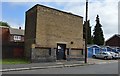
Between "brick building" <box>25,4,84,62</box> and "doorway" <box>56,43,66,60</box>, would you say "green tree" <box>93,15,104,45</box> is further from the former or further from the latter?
"doorway" <box>56,43,66,60</box>

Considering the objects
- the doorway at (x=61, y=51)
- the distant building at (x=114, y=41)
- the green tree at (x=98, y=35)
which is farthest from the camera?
the distant building at (x=114, y=41)

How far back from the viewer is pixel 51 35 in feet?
114

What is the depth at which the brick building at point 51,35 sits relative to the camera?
32.9 meters

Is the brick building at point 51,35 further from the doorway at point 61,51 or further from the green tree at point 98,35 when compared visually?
the green tree at point 98,35

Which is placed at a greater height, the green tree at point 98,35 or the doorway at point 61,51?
the green tree at point 98,35

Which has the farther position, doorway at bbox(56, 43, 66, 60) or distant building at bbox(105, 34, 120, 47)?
distant building at bbox(105, 34, 120, 47)

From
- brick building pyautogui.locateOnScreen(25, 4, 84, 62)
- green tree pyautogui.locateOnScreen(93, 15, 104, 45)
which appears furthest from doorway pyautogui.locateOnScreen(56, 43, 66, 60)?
green tree pyautogui.locateOnScreen(93, 15, 104, 45)

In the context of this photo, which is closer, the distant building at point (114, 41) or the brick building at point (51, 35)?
the brick building at point (51, 35)

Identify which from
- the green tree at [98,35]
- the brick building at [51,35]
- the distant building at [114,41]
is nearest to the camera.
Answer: the brick building at [51,35]

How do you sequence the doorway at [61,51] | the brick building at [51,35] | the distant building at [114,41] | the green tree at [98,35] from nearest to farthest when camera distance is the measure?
1. the brick building at [51,35]
2. the doorway at [61,51]
3. the green tree at [98,35]
4. the distant building at [114,41]

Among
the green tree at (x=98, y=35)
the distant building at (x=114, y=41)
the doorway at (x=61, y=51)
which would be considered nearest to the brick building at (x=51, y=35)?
the doorway at (x=61, y=51)

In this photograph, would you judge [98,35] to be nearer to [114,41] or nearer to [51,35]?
[114,41]

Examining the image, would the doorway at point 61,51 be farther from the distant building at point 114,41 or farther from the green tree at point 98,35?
the distant building at point 114,41

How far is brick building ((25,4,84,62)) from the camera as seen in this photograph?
32.9 metres
